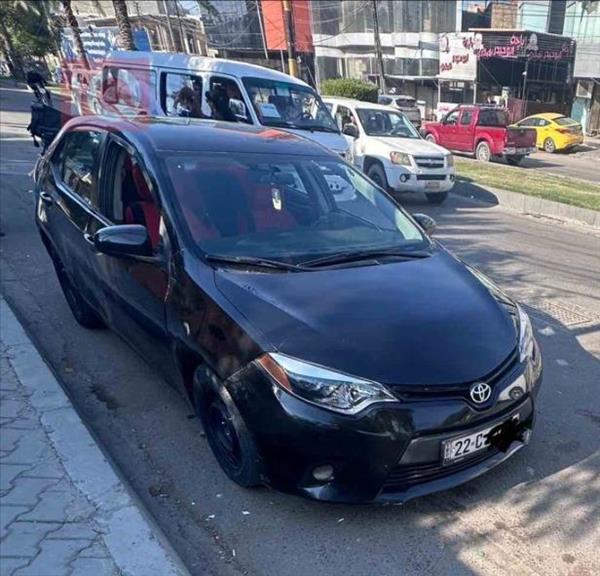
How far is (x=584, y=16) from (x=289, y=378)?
1257 inches

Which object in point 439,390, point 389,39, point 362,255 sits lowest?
point 389,39

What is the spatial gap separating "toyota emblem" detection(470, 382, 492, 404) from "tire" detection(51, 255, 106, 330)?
120 inches

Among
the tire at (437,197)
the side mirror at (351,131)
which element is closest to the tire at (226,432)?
the tire at (437,197)

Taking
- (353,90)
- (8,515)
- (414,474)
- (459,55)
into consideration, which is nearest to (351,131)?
(414,474)

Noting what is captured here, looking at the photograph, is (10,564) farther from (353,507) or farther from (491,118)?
(491,118)

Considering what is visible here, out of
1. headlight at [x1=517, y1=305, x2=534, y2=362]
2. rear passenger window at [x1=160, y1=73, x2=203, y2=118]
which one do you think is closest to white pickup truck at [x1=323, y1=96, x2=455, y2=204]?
rear passenger window at [x1=160, y1=73, x2=203, y2=118]

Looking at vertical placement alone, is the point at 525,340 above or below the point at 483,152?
above

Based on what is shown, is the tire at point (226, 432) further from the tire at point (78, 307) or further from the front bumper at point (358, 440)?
the tire at point (78, 307)

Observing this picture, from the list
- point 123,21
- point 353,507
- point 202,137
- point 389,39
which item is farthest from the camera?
point 389,39

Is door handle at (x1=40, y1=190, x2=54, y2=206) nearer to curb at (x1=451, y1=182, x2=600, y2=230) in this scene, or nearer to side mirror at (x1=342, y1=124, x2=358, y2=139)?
side mirror at (x1=342, y1=124, x2=358, y2=139)

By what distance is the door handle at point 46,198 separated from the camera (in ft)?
14.4

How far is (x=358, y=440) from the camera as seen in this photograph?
213 centimetres

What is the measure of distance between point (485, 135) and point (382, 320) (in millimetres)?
15440

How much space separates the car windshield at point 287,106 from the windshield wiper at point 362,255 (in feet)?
20.0
